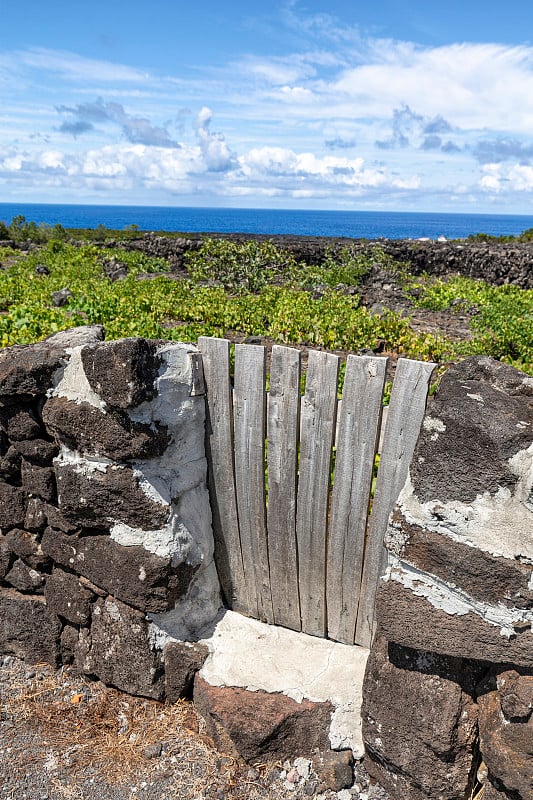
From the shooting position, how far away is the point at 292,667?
3146 millimetres

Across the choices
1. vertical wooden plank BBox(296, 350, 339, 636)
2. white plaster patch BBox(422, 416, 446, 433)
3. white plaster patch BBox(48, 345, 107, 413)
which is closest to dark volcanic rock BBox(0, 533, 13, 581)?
white plaster patch BBox(48, 345, 107, 413)

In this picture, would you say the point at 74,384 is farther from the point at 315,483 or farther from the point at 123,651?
the point at 123,651

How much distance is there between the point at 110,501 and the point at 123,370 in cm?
75

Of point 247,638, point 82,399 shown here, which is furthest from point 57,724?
point 82,399

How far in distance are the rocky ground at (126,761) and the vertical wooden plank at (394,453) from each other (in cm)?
87

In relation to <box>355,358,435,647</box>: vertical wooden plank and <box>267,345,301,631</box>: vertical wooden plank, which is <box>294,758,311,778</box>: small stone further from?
<box>355,358,435,647</box>: vertical wooden plank

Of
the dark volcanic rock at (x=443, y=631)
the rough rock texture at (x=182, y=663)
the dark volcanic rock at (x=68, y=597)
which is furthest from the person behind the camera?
the dark volcanic rock at (x=68, y=597)

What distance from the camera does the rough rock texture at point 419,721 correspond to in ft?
8.41

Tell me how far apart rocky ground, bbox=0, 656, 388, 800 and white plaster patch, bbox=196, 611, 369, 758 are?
0.26 m

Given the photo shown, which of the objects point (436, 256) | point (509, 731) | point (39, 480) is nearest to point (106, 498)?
point (39, 480)

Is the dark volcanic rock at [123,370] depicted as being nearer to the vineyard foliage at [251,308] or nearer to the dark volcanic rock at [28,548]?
the dark volcanic rock at [28,548]

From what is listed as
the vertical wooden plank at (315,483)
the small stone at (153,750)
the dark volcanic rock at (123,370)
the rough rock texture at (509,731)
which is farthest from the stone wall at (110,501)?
the rough rock texture at (509,731)

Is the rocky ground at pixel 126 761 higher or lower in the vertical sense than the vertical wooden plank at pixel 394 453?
lower

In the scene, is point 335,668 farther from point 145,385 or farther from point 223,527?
point 145,385
